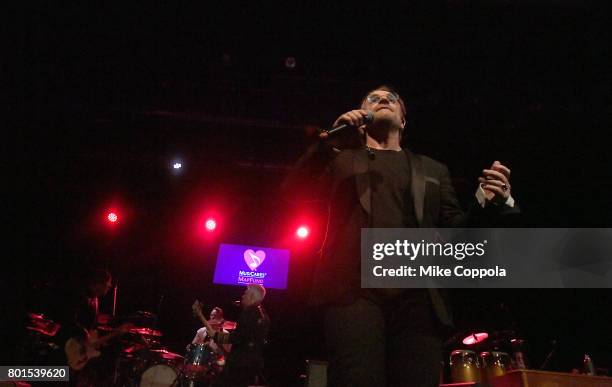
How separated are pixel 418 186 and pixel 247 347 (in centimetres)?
461

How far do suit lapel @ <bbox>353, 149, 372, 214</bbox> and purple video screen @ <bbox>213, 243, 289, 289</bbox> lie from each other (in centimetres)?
783

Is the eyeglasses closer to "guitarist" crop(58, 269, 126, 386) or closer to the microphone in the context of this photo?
the microphone

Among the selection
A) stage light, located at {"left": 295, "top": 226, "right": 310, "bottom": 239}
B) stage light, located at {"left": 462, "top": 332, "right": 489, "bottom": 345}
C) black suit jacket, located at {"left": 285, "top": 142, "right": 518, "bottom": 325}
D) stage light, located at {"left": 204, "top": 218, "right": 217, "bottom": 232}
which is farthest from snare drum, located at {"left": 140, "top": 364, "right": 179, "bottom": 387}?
black suit jacket, located at {"left": 285, "top": 142, "right": 518, "bottom": 325}

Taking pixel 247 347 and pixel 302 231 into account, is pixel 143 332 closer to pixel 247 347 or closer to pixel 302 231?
pixel 247 347

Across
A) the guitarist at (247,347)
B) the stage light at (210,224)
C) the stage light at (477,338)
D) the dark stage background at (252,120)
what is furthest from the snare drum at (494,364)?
the stage light at (210,224)

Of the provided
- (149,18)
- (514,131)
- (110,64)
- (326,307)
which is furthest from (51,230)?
(326,307)

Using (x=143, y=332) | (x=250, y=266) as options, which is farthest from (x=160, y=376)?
(x=250, y=266)

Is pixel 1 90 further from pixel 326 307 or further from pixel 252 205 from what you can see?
pixel 326 307

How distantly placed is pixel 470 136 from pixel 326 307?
5.65 metres

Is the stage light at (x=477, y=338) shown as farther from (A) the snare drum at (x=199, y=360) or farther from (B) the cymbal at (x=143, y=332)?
(B) the cymbal at (x=143, y=332)

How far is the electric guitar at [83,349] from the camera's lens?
588 centimetres

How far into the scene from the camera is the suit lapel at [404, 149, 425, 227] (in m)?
1.54

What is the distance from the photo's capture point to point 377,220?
4.89 feet

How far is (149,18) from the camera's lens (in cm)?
500
